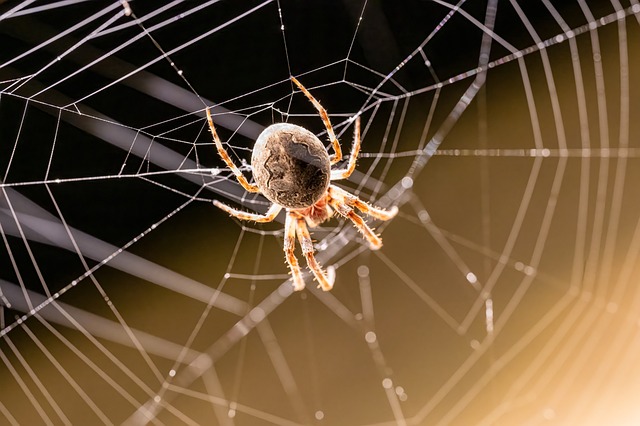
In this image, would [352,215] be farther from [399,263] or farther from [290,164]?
[399,263]

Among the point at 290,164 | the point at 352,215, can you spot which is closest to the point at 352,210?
the point at 352,215

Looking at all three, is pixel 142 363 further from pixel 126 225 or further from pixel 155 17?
pixel 155 17

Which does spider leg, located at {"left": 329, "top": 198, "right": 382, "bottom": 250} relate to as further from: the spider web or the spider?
the spider web

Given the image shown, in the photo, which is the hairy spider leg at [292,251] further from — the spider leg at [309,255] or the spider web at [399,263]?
the spider web at [399,263]

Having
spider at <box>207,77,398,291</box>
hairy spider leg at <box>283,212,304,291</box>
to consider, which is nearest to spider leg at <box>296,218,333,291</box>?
hairy spider leg at <box>283,212,304,291</box>

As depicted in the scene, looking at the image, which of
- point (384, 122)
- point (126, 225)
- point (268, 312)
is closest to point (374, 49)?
point (384, 122)

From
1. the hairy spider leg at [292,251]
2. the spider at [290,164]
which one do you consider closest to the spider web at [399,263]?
the hairy spider leg at [292,251]

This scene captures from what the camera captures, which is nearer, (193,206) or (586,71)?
(193,206)
